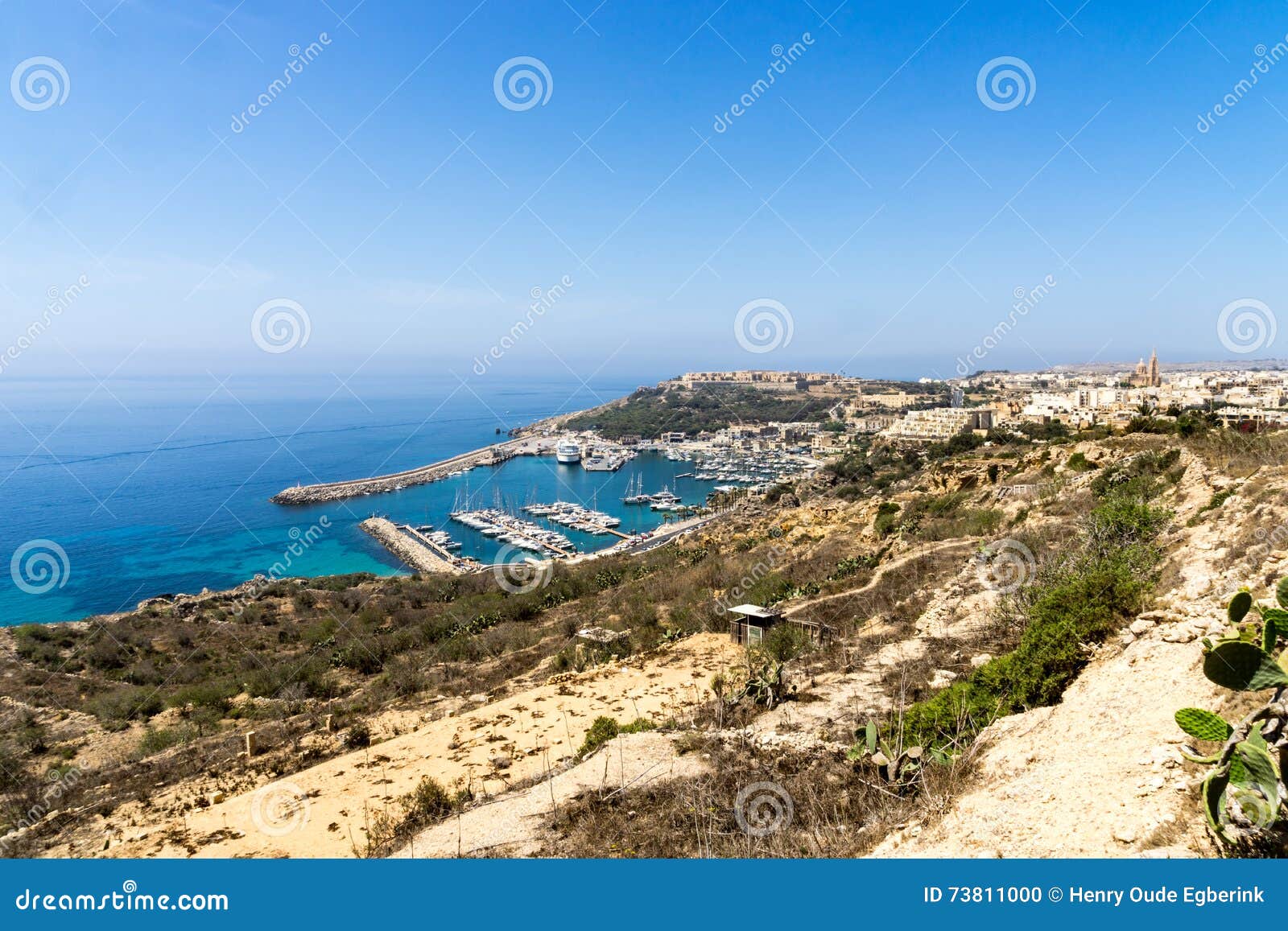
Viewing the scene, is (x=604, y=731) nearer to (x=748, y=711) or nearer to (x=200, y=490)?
(x=748, y=711)

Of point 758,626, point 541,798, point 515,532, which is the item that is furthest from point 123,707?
point 515,532

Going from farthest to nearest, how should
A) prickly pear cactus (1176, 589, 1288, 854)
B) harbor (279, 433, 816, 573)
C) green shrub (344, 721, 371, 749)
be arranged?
harbor (279, 433, 816, 573) < green shrub (344, 721, 371, 749) < prickly pear cactus (1176, 589, 1288, 854)

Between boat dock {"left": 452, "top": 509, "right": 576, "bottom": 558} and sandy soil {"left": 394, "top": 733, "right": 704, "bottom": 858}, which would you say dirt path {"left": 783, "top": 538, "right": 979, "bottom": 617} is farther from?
boat dock {"left": 452, "top": 509, "right": 576, "bottom": 558}

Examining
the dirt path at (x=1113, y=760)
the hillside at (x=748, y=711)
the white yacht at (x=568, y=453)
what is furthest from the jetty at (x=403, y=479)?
the dirt path at (x=1113, y=760)

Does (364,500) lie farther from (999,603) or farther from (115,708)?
(999,603)

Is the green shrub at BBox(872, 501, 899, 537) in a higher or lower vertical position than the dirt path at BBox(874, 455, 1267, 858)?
higher

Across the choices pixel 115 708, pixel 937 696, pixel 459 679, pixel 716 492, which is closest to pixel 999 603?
pixel 937 696

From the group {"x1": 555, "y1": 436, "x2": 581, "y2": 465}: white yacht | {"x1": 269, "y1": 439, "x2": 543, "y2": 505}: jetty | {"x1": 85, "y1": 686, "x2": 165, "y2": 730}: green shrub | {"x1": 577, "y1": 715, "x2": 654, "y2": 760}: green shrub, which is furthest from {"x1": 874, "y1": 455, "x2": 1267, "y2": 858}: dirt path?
{"x1": 555, "y1": 436, "x2": 581, "y2": 465}: white yacht
